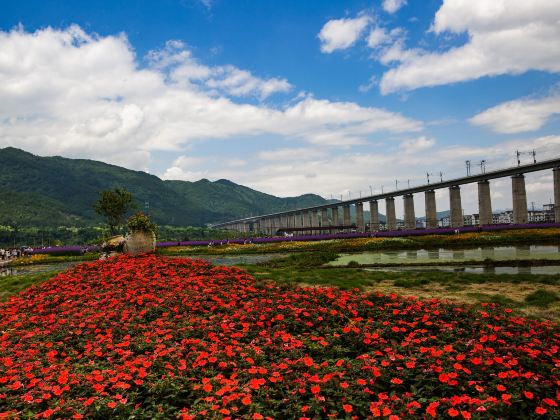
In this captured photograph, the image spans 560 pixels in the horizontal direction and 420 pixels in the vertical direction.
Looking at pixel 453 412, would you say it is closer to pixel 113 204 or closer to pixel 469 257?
pixel 469 257

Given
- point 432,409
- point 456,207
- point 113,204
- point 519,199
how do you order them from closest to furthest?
point 432,409
point 113,204
point 519,199
point 456,207

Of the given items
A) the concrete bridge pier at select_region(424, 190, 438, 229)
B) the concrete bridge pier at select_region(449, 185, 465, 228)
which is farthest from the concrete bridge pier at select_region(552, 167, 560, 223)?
the concrete bridge pier at select_region(424, 190, 438, 229)

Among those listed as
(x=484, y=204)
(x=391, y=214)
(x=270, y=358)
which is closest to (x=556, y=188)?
(x=484, y=204)

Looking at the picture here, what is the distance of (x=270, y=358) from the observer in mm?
7867

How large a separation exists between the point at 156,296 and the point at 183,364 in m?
5.82

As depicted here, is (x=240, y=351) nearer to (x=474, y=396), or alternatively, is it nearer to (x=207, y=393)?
(x=207, y=393)

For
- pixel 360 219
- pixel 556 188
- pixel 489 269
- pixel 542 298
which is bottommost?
pixel 489 269

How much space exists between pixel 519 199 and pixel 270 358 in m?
78.6

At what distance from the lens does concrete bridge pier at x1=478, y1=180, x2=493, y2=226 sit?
7962 centimetres

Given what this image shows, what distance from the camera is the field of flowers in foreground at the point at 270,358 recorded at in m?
6.04

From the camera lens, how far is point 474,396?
6.42m

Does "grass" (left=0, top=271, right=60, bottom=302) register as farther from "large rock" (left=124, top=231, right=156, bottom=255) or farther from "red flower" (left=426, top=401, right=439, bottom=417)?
"red flower" (left=426, top=401, right=439, bottom=417)

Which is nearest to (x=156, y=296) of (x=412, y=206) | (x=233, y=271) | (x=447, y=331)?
→ (x=233, y=271)

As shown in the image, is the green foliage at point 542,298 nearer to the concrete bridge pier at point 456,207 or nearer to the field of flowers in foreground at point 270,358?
the field of flowers in foreground at point 270,358
